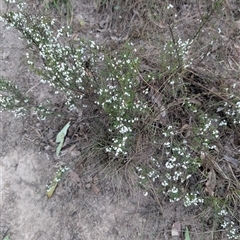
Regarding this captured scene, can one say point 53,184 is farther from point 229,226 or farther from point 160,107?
point 229,226

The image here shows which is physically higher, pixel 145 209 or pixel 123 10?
pixel 123 10

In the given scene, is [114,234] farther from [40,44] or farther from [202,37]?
[202,37]

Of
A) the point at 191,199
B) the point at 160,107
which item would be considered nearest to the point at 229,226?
the point at 191,199

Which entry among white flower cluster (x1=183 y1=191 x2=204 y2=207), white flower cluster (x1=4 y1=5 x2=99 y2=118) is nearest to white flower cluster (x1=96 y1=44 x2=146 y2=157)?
white flower cluster (x1=4 y1=5 x2=99 y2=118)

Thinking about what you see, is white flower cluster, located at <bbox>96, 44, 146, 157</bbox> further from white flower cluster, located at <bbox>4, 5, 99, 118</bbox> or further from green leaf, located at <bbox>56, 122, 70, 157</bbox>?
green leaf, located at <bbox>56, 122, 70, 157</bbox>

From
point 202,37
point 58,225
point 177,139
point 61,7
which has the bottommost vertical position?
point 58,225

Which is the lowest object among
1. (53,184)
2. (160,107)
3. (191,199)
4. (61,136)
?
(53,184)

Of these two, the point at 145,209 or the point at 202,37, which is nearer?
the point at 145,209

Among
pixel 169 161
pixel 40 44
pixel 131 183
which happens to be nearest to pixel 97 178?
pixel 131 183

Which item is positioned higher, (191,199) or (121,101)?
(121,101)
